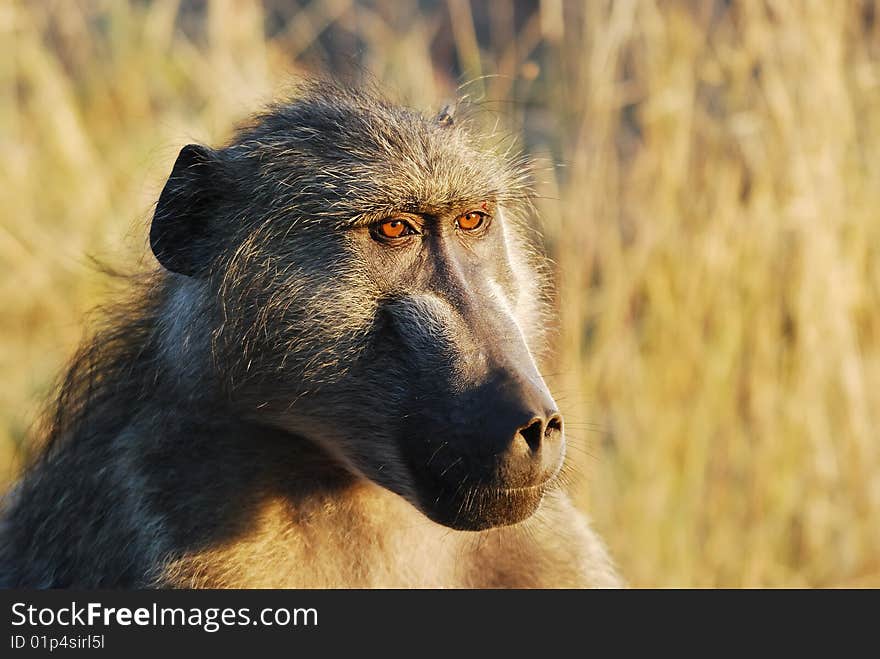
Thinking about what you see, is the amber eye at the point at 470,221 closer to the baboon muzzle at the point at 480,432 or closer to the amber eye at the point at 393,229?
the amber eye at the point at 393,229

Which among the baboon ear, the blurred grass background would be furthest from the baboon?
the blurred grass background

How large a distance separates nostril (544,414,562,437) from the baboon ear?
2.82 feet

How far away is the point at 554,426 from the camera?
2369 mm

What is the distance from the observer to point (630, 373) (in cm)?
461

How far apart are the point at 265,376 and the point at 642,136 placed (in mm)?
2282

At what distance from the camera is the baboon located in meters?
2.53

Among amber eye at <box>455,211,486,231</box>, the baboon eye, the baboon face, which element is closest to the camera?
the baboon face

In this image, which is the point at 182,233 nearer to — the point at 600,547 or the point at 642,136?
the point at 600,547

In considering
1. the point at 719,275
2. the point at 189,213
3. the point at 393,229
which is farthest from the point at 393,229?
the point at 719,275

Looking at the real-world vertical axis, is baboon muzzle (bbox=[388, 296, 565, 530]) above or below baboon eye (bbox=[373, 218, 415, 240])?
below

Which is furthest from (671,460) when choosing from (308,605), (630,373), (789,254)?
(308,605)

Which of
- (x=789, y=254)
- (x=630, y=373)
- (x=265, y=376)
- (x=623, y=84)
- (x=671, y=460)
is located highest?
(x=623, y=84)

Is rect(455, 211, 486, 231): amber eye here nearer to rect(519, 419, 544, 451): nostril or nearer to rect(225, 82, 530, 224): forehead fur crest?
rect(225, 82, 530, 224): forehead fur crest

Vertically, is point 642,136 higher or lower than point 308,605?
higher
